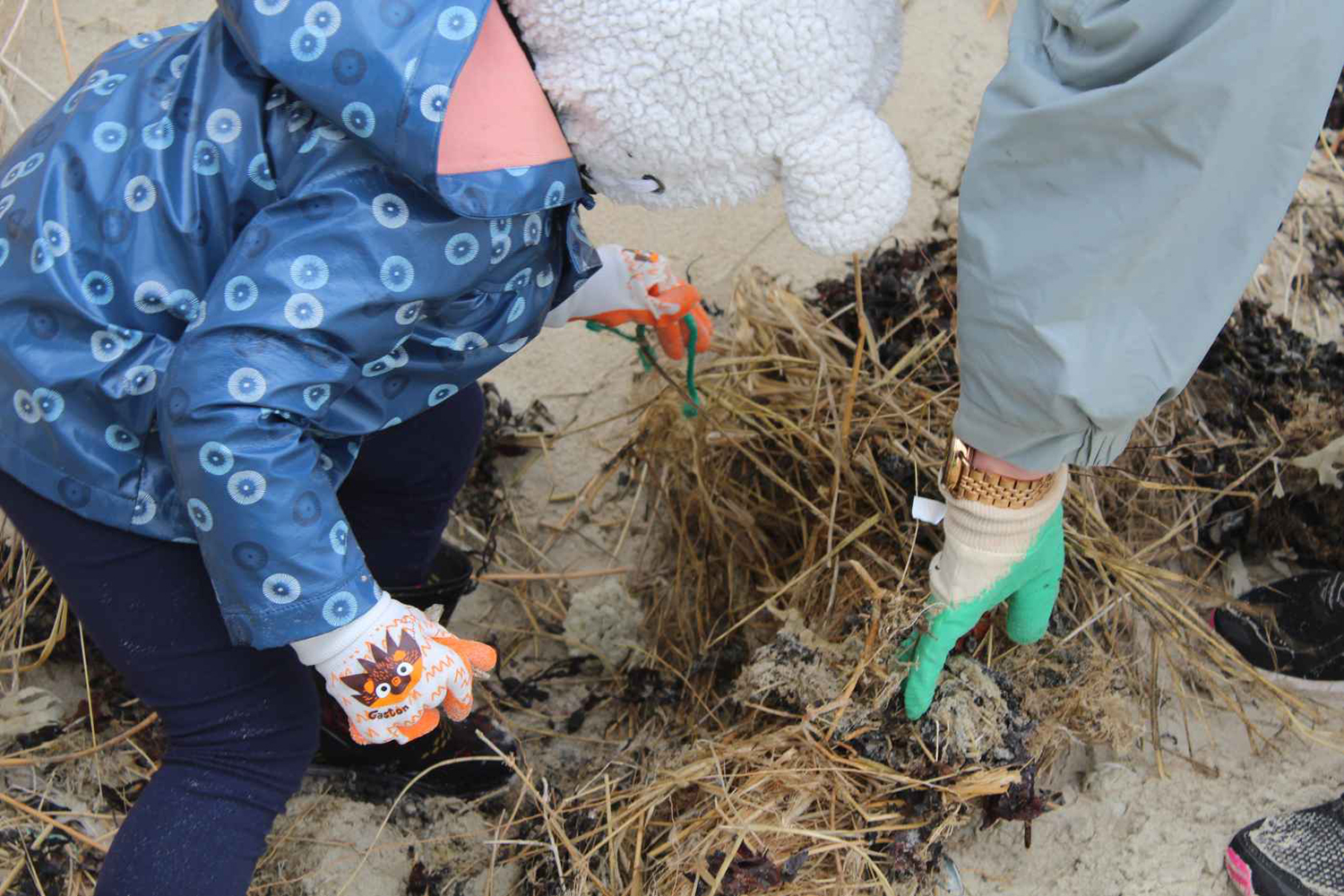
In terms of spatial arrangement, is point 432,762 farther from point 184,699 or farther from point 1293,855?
point 1293,855

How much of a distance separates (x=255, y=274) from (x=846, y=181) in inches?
22.5

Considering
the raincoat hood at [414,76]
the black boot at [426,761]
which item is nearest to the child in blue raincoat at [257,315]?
the raincoat hood at [414,76]

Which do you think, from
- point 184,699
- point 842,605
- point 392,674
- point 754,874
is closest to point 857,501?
point 842,605

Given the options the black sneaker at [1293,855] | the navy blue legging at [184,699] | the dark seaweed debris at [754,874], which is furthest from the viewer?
the black sneaker at [1293,855]

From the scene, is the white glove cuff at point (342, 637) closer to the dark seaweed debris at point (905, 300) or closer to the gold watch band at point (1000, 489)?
the gold watch band at point (1000, 489)

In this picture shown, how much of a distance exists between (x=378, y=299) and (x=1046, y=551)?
865mm

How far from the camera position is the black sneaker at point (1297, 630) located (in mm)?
1763

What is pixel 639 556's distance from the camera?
209 centimetres

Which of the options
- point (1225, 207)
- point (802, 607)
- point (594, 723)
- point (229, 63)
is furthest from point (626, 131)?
point (594, 723)

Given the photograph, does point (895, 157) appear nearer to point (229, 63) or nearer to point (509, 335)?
point (509, 335)

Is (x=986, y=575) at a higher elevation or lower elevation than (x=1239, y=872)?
higher

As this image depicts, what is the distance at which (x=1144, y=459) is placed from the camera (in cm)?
187

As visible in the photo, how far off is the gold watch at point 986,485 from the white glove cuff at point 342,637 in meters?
0.65

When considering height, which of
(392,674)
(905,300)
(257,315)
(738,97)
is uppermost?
(738,97)
